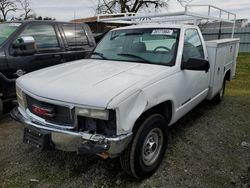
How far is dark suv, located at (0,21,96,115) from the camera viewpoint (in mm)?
4758

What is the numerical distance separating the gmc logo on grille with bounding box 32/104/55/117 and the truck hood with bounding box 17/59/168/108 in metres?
0.14

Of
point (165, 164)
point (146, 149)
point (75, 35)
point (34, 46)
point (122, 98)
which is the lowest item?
point (165, 164)

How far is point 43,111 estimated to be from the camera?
2.74m

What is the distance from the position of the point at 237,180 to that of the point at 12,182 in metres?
2.63

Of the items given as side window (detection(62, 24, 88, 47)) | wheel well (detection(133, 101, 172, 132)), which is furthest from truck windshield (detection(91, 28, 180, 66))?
side window (detection(62, 24, 88, 47))

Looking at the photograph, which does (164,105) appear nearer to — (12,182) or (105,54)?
(105,54)

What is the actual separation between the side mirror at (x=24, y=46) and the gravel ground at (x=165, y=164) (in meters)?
1.43

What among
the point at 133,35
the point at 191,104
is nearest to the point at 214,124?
the point at 191,104

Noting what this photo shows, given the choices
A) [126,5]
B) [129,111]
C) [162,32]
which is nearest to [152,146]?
[129,111]

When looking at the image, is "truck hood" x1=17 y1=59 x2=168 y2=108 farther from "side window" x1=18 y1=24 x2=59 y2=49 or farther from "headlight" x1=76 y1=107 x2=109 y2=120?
"side window" x1=18 y1=24 x2=59 y2=49

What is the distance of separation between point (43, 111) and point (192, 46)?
2.57m

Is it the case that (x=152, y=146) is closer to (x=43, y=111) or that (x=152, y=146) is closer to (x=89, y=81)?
(x=89, y=81)

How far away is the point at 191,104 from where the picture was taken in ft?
13.1

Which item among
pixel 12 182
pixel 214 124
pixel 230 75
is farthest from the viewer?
pixel 230 75
